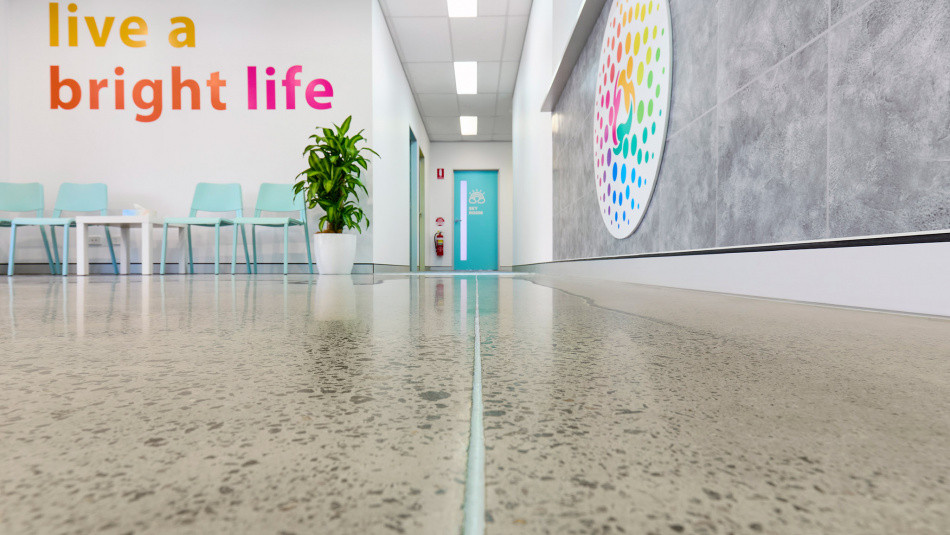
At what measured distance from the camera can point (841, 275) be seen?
1018mm

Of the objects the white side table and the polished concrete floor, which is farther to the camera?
the white side table

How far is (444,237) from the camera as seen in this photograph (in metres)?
10.9

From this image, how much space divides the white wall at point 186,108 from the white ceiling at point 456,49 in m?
0.79

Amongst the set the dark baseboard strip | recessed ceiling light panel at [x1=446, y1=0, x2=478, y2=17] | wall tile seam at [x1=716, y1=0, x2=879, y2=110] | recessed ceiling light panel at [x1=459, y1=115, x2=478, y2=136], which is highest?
recessed ceiling light panel at [x1=446, y1=0, x2=478, y2=17]

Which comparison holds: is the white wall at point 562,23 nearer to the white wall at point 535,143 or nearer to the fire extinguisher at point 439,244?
the white wall at point 535,143

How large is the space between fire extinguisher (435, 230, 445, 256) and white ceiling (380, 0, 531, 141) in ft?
8.69

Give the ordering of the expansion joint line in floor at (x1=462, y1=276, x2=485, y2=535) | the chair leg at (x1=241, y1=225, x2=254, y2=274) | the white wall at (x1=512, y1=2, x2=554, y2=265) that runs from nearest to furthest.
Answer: the expansion joint line in floor at (x1=462, y1=276, x2=485, y2=535)
the white wall at (x1=512, y1=2, x2=554, y2=265)
the chair leg at (x1=241, y1=225, x2=254, y2=274)

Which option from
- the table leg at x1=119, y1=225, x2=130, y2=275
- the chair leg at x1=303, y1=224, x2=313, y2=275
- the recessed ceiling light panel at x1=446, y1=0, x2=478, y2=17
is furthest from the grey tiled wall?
the table leg at x1=119, y1=225, x2=130, y2=275

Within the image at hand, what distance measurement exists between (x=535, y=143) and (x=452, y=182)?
5.47 metres

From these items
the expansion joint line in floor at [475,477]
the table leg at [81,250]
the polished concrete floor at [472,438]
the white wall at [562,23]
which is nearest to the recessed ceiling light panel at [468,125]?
the white wall at [562,23]

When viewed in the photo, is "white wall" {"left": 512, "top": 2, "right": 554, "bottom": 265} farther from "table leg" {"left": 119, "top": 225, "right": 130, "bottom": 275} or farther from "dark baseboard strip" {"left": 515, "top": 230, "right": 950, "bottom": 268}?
"table leg" {"left": 119, "top": 225, "right": 130, "bottom": 275}

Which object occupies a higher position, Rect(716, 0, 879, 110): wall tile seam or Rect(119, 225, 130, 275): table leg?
Rect(716, 0, 879, 110): wall tile seam

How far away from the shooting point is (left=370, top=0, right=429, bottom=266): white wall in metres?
5.29

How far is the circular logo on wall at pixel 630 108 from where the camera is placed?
1.96 m
